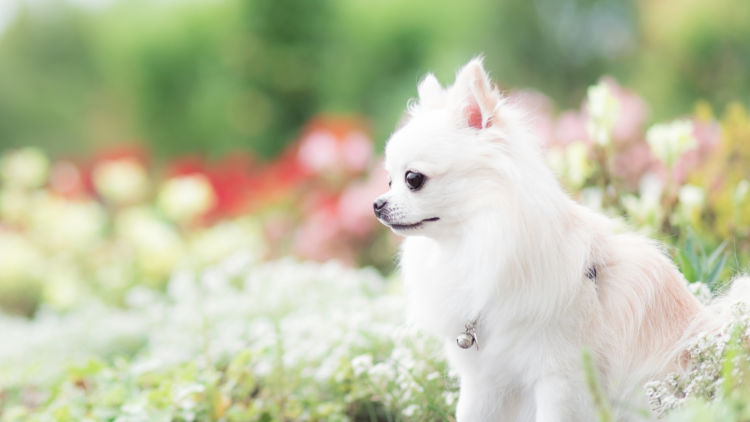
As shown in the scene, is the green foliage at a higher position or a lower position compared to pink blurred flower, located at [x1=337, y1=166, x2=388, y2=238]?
lower

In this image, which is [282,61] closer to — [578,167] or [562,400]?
[578,167]

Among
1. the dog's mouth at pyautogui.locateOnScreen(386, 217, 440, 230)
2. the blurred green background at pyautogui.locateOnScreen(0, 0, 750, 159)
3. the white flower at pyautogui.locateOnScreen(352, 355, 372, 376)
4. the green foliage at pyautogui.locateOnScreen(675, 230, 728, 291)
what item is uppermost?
the blurred green background at pyautogui.locateOnScreen(0, 0, 750, 159)

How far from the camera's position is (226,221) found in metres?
7.27

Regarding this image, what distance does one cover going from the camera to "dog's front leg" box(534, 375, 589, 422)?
1927 millimetres

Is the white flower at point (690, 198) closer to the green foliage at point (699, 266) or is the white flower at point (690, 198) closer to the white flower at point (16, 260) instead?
the green foliage at point (699, 266)

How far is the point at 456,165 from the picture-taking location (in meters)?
2.01

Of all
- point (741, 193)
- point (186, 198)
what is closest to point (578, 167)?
point (741, 193)

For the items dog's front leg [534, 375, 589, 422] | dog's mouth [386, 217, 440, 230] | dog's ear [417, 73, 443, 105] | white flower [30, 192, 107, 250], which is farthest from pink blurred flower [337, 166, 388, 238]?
dog's front leg [534, 375, 589, 422]

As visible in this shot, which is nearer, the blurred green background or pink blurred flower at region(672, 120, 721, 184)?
pink blurred flower at region(672, 120, 721, 184)

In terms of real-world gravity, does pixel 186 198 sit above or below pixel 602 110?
above

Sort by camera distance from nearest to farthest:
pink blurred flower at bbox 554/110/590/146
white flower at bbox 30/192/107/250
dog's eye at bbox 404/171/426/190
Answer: dog's eye at bbox 404/171/426/190, pink blurred flower at bbox 554/110/590/146, white flower at bbox 30/192/107/250

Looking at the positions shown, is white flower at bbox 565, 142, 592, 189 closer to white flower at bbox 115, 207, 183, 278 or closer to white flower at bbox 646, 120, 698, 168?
white flower at bbox 646, 120, 698, 168

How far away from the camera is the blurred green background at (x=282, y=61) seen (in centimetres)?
920

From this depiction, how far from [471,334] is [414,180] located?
429 mm
